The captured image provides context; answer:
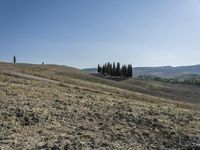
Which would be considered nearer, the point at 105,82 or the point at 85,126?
the point at 85,126

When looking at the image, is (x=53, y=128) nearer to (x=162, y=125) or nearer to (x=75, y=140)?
(x=75, y=140)

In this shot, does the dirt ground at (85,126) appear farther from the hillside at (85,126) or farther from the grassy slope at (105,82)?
the grassy slope at (105,82)

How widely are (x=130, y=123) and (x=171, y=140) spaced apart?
1.91 metres

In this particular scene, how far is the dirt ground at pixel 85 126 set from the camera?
1065 centimetres

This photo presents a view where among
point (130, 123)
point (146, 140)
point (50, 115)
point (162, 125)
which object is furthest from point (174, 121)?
point (50, 115)

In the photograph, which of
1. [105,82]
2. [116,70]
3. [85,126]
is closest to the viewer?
[85,126]

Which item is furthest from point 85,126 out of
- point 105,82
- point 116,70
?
point 116,70

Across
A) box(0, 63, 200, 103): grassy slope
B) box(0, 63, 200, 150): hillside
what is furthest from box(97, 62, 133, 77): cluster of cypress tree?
box(0, 63, 200, 150): hillside

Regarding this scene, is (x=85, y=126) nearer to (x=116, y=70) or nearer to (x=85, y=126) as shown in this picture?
(x=85, y=126)

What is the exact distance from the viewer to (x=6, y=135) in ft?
35.6

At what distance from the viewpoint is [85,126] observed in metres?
12.2

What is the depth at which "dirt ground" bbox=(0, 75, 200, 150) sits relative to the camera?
34.9ft

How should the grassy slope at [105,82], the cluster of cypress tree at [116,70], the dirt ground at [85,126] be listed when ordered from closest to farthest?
the dirt ground at [85,126] → the grassy slope at [105,82] → the cluster of cypress tree at [116,70]

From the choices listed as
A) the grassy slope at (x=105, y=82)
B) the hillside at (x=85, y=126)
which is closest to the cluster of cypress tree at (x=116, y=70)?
the grassy slope at (x=105, y=82)
